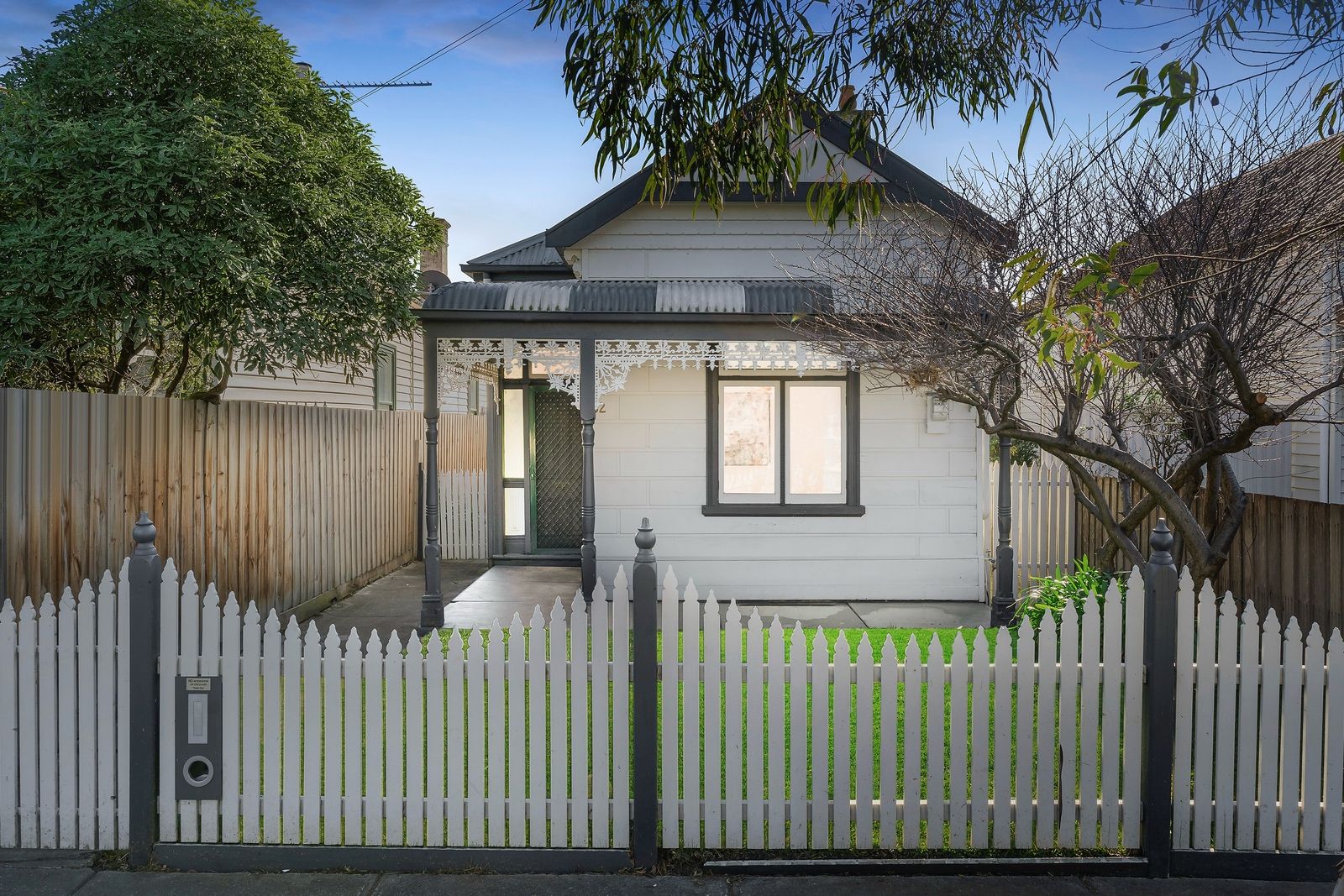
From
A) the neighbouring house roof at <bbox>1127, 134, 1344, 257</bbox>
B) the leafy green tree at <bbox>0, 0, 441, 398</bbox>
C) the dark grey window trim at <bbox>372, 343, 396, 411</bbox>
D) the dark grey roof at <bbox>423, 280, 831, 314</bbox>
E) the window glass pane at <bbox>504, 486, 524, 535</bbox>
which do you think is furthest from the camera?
the dark grey window trim at <bbox>372, 343, 396, 411</bbox>

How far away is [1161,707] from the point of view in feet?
13.4

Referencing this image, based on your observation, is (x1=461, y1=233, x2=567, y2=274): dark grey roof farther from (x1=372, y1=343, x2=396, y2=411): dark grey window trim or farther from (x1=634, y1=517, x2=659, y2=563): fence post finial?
(x1=634, y1=517, x2=659, y2=563): fence post finial

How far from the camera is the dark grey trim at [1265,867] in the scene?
4.08 metres

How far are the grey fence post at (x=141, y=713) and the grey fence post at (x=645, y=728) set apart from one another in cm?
211

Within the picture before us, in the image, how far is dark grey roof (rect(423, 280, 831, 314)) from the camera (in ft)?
30.6

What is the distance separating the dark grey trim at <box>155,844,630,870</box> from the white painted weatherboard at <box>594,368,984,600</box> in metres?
6.60

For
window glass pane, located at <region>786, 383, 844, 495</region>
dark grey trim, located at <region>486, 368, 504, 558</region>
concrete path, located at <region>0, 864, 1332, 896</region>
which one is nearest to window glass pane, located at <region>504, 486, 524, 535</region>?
dark grey trim, located at <region>486, 368, 504, 558</region>

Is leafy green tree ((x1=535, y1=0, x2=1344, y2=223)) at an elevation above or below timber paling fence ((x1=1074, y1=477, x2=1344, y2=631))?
above

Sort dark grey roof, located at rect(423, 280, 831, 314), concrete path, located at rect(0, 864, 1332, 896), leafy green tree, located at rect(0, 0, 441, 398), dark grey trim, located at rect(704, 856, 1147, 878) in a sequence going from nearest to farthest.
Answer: concrete path, located at rect(0, 864, 1332, 896) < dark grey trim, located at rect(704, 856, 1147, 878) < leafy green tree, located at rect(0, 0, 441, 398) < dark grey roof, located at rect(423, 280, 831, 314)

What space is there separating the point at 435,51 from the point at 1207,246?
40.3ft

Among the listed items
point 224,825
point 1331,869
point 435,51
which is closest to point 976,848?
point 1331,869

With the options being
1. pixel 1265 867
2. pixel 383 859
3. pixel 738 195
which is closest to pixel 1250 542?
pixel 1265 867

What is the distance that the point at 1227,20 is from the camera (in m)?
3.19

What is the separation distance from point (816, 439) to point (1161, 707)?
6.83 m
